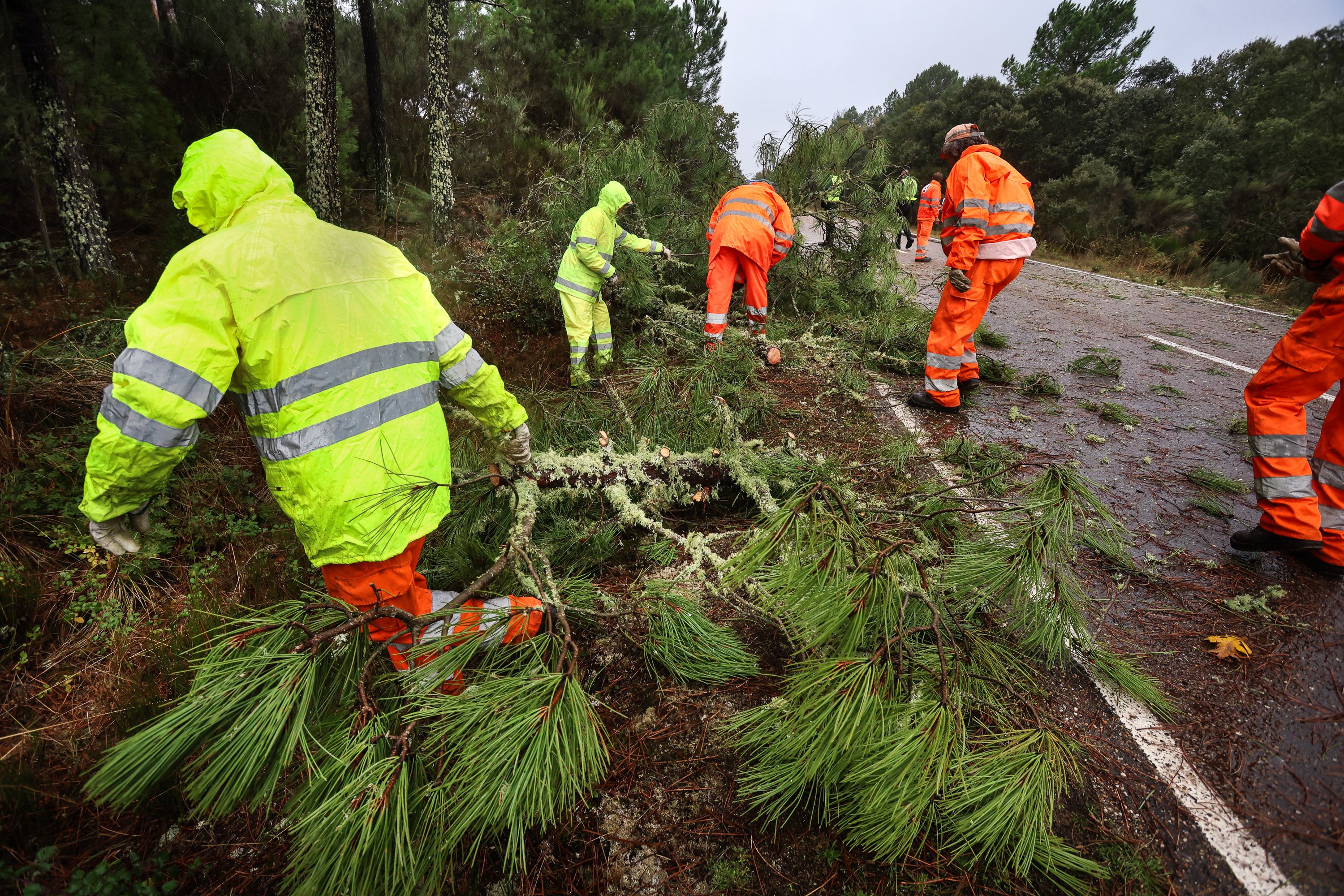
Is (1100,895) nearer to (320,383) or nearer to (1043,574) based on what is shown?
(1043,574)

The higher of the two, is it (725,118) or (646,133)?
(725,118)

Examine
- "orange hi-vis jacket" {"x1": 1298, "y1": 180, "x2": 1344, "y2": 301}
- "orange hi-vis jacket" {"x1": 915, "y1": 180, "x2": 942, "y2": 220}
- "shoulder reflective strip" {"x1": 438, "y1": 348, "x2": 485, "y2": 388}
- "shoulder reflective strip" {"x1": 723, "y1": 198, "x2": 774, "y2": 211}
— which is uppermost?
"orange hi-vis jacket" {"x1": 915, "y1": 180, "x2": 942, "y2": 220}

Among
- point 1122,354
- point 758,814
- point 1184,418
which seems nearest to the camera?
point 758,814

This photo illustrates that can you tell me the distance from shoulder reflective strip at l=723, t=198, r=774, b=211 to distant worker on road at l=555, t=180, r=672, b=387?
80 centimetres

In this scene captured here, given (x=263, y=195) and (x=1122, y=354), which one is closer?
(x=263, y=195)

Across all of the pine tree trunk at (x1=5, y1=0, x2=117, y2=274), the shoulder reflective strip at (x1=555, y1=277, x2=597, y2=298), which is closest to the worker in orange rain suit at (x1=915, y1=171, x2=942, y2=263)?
the shoulder reflective strip at (x1=555, y1=277, x2=597, y2=298)

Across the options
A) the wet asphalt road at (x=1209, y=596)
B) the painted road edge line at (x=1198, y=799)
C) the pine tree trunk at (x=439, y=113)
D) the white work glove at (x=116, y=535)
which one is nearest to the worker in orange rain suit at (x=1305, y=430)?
the wet asphalt road at (x=1209, y=596)

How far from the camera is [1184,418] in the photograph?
A: 405 centimetres

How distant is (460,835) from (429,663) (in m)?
0.34

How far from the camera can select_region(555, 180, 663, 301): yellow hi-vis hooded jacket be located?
15.6ft

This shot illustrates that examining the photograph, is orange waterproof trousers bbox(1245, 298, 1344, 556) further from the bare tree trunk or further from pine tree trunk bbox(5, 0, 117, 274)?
the bare tree trunk

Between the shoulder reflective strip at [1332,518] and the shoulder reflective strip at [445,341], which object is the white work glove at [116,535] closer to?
the shoulder reflective strip at [445,341]

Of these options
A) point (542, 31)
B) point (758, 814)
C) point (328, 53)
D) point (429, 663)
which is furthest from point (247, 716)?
point (542, 31)

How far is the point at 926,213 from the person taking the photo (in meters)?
10.2
